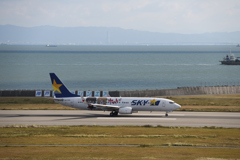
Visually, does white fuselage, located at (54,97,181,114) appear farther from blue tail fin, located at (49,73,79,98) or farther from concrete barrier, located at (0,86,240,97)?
concrete barrier, located at (0,86,240,97)

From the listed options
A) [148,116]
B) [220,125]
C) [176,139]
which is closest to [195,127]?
[220,125]

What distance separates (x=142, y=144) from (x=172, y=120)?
64.5 feet

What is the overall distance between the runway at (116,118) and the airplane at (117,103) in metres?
1.41

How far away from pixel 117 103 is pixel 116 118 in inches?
147

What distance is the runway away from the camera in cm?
5788

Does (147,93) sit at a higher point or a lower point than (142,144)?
higher

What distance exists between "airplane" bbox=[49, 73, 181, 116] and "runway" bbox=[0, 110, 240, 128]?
4.61ft

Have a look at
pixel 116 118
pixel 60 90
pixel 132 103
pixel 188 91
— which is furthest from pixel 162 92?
pixel 60 90

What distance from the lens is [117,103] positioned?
66.6 m

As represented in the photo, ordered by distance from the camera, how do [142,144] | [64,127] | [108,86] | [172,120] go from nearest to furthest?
1. [142,144]
2. [64,127]
3. [172,120]
4. [108,86]

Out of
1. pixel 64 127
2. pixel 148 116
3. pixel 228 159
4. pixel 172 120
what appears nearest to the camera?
pixel 228 159

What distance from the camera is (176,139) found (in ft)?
148

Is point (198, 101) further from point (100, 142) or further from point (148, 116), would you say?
point (100, 142)

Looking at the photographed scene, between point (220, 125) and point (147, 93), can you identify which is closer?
point (220, 125)
